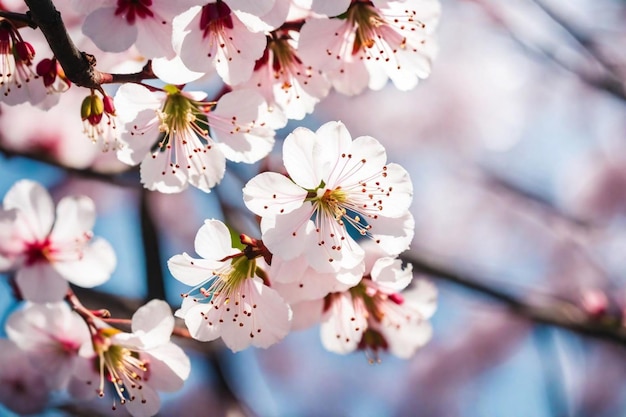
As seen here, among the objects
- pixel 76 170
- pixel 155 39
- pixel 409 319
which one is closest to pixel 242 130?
pixel 155 39

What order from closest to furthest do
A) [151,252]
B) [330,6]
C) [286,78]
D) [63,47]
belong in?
[63,47], [330,6], [286,78], [151,252]

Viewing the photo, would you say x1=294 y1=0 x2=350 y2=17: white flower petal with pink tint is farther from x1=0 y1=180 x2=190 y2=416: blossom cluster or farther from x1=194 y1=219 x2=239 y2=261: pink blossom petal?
x1=0 y1=180 x2=190 y2=416: blossom cluster

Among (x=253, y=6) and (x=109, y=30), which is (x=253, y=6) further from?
(x=109, y=30)

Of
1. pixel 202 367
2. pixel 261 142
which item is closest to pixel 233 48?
pixel 261 142

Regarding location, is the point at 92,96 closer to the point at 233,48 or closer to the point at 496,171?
the point at 233,48

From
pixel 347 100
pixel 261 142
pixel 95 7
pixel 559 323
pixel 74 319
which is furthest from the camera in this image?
pixel 347 100

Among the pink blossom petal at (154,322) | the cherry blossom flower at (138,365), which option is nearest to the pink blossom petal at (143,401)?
the cherry blossom flower at (138,365)
